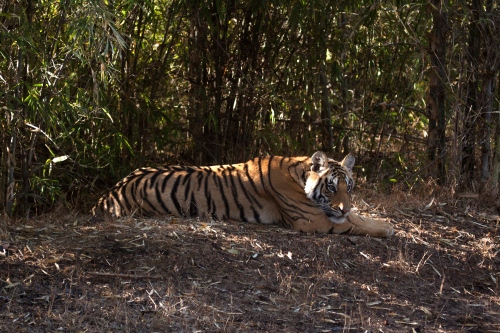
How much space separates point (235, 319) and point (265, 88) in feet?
11.7

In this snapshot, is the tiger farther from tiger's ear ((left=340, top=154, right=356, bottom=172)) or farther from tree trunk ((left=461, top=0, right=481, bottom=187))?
tree trunk ((left=461, top=0, right=481, bottom=187))

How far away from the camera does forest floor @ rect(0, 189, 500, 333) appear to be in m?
4.12

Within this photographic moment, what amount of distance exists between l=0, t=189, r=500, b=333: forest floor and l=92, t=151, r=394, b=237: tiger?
0.16 meters

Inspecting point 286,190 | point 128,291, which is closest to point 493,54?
point 286,190

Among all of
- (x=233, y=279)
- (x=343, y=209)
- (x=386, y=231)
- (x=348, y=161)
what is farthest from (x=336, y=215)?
(x=233, y=279)

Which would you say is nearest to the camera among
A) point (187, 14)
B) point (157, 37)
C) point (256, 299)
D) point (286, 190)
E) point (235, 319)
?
point (235, 319)

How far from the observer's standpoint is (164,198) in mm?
5832

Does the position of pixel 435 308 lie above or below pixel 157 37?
below

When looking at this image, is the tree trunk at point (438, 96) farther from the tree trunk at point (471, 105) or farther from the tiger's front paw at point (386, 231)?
the tiger's front paw at point (386, 231)

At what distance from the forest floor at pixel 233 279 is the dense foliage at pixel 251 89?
1.15 m

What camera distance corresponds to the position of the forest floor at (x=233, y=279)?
4121 millimetres

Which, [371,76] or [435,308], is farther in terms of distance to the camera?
[371,76]

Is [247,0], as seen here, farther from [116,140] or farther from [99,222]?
[99,222]

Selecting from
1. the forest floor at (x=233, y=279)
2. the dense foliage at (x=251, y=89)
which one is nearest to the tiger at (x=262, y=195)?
the forest floor at (x=233, y=279)
